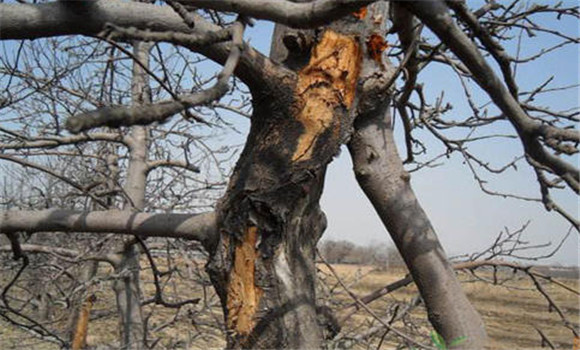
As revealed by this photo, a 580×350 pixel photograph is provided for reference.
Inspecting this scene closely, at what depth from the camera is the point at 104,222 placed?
1.64 meters

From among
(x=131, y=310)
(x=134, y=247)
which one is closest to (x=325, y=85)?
(x=134, y=247)

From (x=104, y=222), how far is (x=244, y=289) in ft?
1.99

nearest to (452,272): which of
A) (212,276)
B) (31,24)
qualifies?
(212,276)

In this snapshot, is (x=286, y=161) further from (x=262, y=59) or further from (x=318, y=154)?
(x=262, y=59)

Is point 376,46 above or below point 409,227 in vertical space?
above

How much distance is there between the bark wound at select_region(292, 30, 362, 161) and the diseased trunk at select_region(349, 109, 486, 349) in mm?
243

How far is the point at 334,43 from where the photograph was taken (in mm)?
1584

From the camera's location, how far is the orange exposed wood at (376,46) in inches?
66.4

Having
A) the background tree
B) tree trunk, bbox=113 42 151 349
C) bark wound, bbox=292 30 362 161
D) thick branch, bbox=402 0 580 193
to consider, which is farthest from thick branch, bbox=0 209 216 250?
tree trunk, bbox=113 42 151 349

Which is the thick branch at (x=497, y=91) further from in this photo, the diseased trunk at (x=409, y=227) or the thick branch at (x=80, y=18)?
the diseased trunk at (x=409, y=227)

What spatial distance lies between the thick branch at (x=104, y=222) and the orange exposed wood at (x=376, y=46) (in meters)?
0.82

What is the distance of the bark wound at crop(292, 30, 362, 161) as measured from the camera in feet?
4.86

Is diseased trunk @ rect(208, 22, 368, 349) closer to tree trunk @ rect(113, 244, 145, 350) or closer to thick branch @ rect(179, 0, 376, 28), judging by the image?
thick branch @ rect(179, 0, 376, 28)

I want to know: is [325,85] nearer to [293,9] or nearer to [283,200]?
[283,200]
